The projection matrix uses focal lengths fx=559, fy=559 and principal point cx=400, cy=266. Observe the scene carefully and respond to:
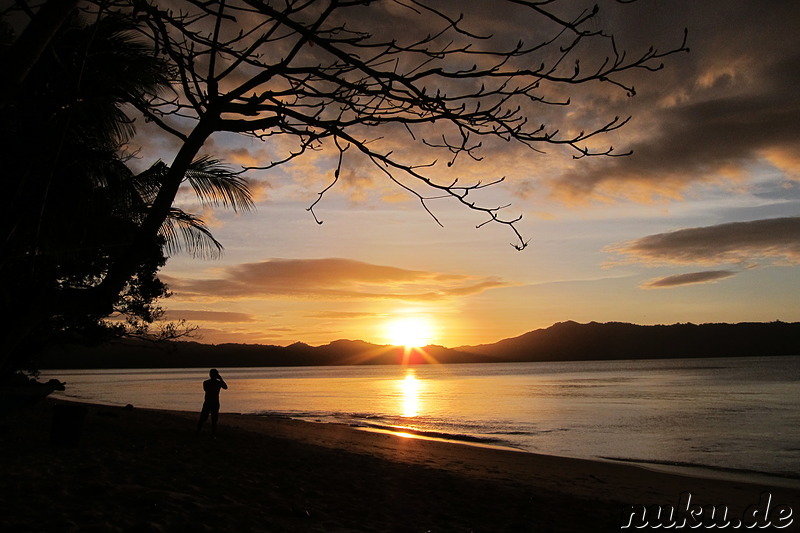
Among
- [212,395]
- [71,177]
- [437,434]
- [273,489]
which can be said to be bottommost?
[437,434]

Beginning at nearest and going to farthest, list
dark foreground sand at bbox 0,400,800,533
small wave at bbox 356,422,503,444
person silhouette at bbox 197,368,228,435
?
1. dark foreground sand at bbox 0,400,800,533
2. person silhouette at bbox 197,368,228,435
3. small wave at bbox 356,422,503,444

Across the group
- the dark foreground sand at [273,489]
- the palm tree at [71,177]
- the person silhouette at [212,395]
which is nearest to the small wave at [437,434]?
the dark foreground sand at [273,489]

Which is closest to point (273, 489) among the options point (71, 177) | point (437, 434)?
point (71, 177)

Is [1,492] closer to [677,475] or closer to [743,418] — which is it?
[677,475]

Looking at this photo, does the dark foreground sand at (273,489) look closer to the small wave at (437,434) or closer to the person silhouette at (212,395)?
the person silhouette at (212,395)

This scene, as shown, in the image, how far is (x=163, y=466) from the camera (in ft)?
27.7

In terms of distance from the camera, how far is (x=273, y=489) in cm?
768

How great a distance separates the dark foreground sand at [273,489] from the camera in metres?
5.74

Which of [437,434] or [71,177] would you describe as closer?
[71,177]

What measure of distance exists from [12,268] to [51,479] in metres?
2.98

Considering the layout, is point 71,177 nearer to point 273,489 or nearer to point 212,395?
point 273,489

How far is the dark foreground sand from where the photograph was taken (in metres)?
5.74

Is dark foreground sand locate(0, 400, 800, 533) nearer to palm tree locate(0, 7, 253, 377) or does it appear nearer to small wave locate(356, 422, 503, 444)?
palm tree locate(0, 7, 253, 377)

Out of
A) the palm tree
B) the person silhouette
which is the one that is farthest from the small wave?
the palm tree
